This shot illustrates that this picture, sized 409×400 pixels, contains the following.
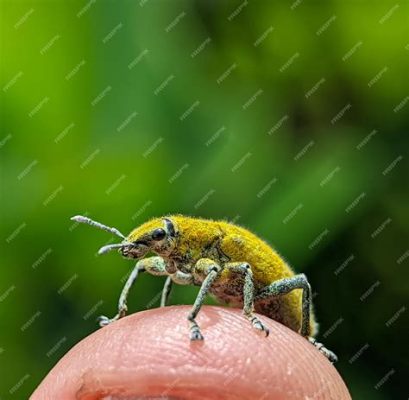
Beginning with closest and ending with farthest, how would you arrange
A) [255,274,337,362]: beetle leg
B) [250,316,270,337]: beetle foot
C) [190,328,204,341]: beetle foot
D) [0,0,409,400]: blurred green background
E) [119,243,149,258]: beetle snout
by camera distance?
1. [190,328,204,341]: beetle foot
2. [250,316,270,337]: beetle foot
3. [119,243,149,258]: beetle snout
4. [255,274,337,362]: beetle leg
5. [0,0,409,400]: blurred green background

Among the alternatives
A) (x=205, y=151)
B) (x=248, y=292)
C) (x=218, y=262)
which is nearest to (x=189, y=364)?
(x=248, y=292)

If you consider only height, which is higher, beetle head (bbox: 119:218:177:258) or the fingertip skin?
beetle head (bbox: 119:218:177:258)

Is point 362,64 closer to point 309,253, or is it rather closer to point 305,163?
point 305,163

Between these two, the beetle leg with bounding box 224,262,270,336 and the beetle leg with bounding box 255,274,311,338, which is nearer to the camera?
the beetle leg with bounding box 224,262,270,336

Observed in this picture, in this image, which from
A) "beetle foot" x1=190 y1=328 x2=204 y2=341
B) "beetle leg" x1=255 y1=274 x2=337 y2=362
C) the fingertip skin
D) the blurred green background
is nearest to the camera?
the fingertip skin

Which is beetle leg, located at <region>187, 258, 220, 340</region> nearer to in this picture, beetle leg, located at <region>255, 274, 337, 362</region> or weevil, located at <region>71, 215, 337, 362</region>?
weevil, located at <region>71, 215, 337, 362</region>

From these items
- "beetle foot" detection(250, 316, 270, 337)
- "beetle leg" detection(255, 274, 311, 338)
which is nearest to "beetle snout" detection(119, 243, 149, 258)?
"beetle foot" detection(250, 316, 270, 337)

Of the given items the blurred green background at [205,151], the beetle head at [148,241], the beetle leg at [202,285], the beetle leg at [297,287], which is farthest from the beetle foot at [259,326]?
the blurred green background at [205,151]
